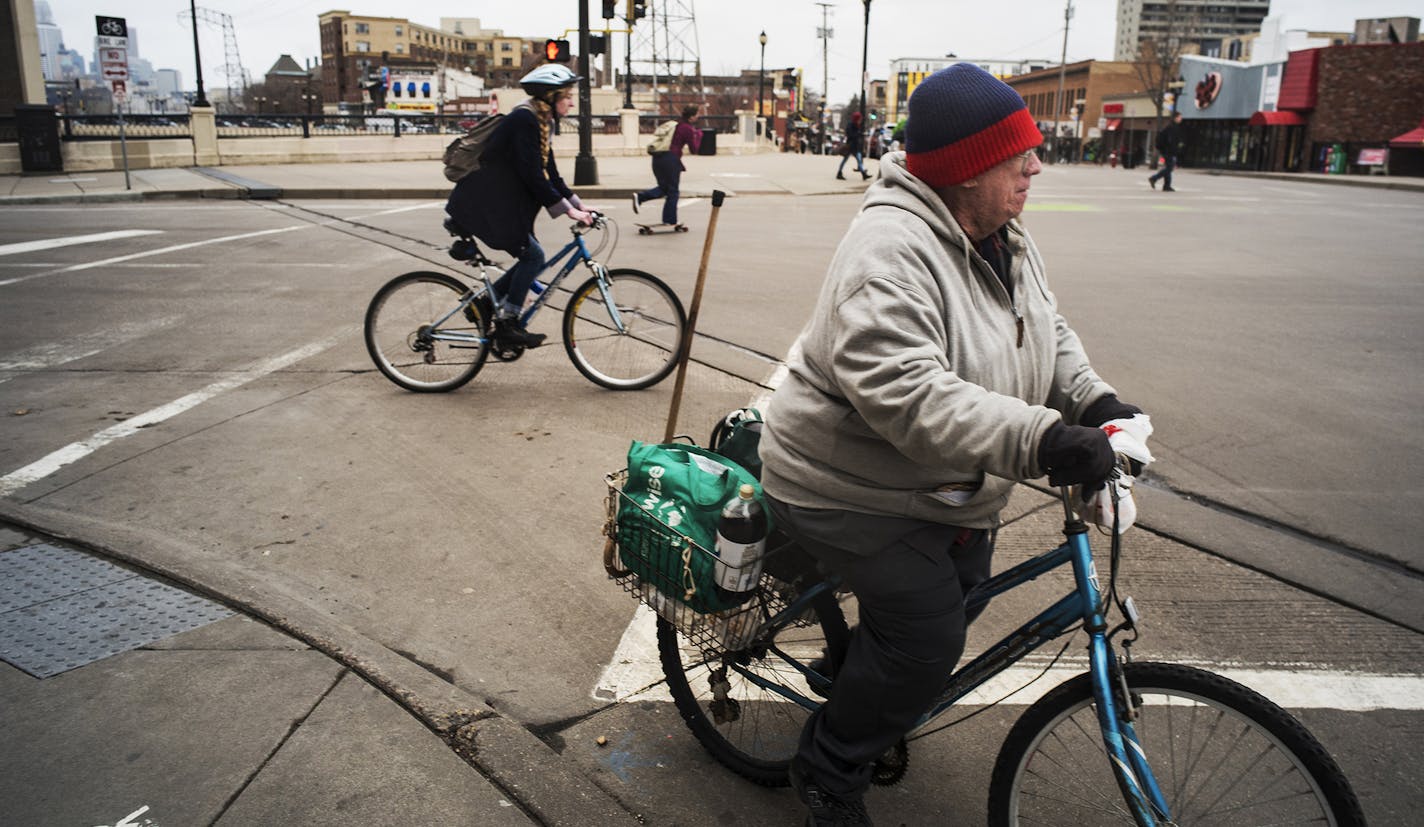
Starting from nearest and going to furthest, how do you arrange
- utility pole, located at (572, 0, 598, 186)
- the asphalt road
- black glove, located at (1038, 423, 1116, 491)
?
1. black glove, located at (1038, 423, 1116, 491)
2. the asphalt road
3. utility pole, located at (572, 0, 598, 186)

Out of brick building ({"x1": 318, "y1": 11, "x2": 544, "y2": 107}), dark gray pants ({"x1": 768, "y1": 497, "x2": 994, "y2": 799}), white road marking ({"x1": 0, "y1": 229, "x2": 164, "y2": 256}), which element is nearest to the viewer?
dark gray pants ({"x1": 768, "y1": 497, "x2": 994, "y2": 799})

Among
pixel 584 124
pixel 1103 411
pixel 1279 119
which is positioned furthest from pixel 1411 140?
pixel 1103 411

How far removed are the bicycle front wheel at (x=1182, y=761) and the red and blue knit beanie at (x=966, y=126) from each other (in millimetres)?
1168

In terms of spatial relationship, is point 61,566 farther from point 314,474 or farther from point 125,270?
point 125,270

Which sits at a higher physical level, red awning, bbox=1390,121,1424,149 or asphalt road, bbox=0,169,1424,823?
red awning, bbox=1390,121,1424,149

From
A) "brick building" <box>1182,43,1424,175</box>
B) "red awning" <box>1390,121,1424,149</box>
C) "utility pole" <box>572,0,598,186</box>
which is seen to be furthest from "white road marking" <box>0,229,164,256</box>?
"brick building" <box>1182,43,1424,175</box>

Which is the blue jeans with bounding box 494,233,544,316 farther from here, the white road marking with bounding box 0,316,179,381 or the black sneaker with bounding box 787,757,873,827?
the black sneaker with bounding box 787,757,873,827

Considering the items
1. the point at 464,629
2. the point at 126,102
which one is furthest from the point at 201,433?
the point at 126,102

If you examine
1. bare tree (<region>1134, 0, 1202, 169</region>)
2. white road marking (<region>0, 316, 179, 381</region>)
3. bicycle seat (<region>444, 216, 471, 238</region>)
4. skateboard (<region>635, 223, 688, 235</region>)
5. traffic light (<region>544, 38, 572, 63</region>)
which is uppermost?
bare tree (<region>1134, 0, 1202, 169</region>)

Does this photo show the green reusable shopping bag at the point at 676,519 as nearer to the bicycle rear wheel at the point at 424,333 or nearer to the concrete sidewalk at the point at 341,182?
the bicycle rear wheel at the point at 424,333

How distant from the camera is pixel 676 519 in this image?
8.84 ft

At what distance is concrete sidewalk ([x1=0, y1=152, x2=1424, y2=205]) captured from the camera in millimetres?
21797

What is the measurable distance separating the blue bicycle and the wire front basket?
14.0 ft

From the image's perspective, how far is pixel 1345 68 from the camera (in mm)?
47906
